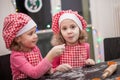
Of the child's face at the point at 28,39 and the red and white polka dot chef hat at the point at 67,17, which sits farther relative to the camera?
the red and white polka dot chef hat at the point at 67,17

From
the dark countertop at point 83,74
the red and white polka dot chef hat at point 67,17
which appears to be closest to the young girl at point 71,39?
the red and white polka dot chef hat at point 67,17

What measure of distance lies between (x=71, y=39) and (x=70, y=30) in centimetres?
6

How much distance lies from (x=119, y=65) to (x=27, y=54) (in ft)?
1.71

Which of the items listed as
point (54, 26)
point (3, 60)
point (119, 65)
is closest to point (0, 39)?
point (3, 60)

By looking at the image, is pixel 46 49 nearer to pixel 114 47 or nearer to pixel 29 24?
pixel 114 47

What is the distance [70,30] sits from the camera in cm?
157

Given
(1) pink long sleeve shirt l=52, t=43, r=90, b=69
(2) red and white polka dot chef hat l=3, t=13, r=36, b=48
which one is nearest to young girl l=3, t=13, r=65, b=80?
(2) red and white polka dot chef hat l=3, t=13, r=36, b=48

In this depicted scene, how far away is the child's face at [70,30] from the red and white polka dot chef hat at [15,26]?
0.32 m

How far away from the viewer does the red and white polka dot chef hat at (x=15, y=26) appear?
4.22 ft

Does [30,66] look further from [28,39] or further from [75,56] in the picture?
[75,56]

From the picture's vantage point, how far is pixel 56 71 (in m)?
1.34

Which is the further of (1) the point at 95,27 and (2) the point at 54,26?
(1) the point at 95,27

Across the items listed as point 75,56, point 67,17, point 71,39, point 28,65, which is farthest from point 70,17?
point 28,65

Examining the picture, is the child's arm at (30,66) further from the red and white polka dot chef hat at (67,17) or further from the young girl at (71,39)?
the red and white polka dot chef hat at (67,17)
